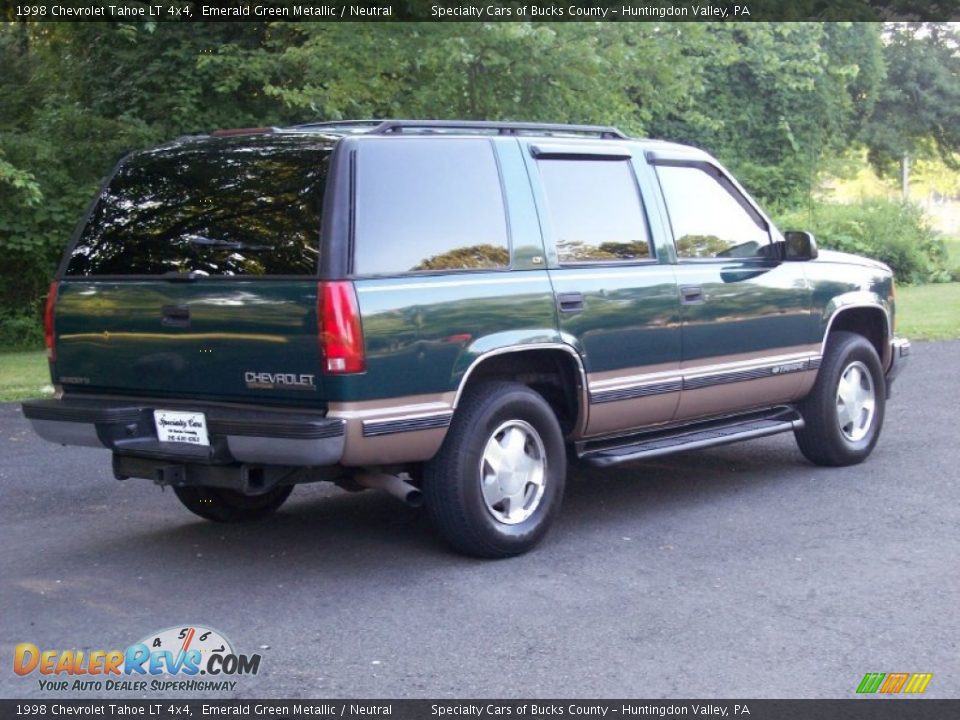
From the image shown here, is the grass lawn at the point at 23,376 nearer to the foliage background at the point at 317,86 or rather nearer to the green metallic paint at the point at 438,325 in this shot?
the foliage background at the point at 317,86

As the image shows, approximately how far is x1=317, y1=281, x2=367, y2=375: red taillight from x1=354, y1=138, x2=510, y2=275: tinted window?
7.6 inches

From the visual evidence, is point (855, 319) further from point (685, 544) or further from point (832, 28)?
point (832, 28)

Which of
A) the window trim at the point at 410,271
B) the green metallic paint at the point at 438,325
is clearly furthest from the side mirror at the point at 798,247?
Answer: the window trim at the point at 410,271

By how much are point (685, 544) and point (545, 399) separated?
3.34 feet

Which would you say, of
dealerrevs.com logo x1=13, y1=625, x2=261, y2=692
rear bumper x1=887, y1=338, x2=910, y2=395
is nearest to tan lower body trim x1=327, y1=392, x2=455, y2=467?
dealerrevs.com logo x1=13, y1=625, x2=261, y2=692

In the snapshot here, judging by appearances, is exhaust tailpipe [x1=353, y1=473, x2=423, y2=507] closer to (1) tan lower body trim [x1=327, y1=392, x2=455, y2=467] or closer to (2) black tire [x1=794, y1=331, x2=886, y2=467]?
(1) tan lower body trim [x1=327, y1=392, x2=455, y2=467]

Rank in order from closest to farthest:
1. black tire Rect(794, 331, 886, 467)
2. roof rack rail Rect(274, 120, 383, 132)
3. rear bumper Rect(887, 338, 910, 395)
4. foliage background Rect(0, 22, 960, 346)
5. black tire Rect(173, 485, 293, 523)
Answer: roof rack rail Rect(274, 120, 383, 132) < black tire Rect(173, 485, 293, 523) < black tire Rect(794, 331, 886, 467) < rear bumper Rect(887, 338, 910, 395) < foliage background Rect(0, 22, 960, 346)

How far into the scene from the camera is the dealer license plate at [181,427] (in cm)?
590

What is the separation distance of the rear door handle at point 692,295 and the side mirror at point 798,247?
0.88 m

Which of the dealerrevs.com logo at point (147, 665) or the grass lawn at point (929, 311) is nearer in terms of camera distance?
the dealerrevs.com logo at point (147, 665)

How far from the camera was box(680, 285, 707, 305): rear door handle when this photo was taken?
23.8ft

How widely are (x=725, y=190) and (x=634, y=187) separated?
0.94 meters

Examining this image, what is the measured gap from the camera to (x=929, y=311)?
2052cm

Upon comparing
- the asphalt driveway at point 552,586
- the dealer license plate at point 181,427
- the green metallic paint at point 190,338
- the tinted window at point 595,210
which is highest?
the tinted window at point 595,210
